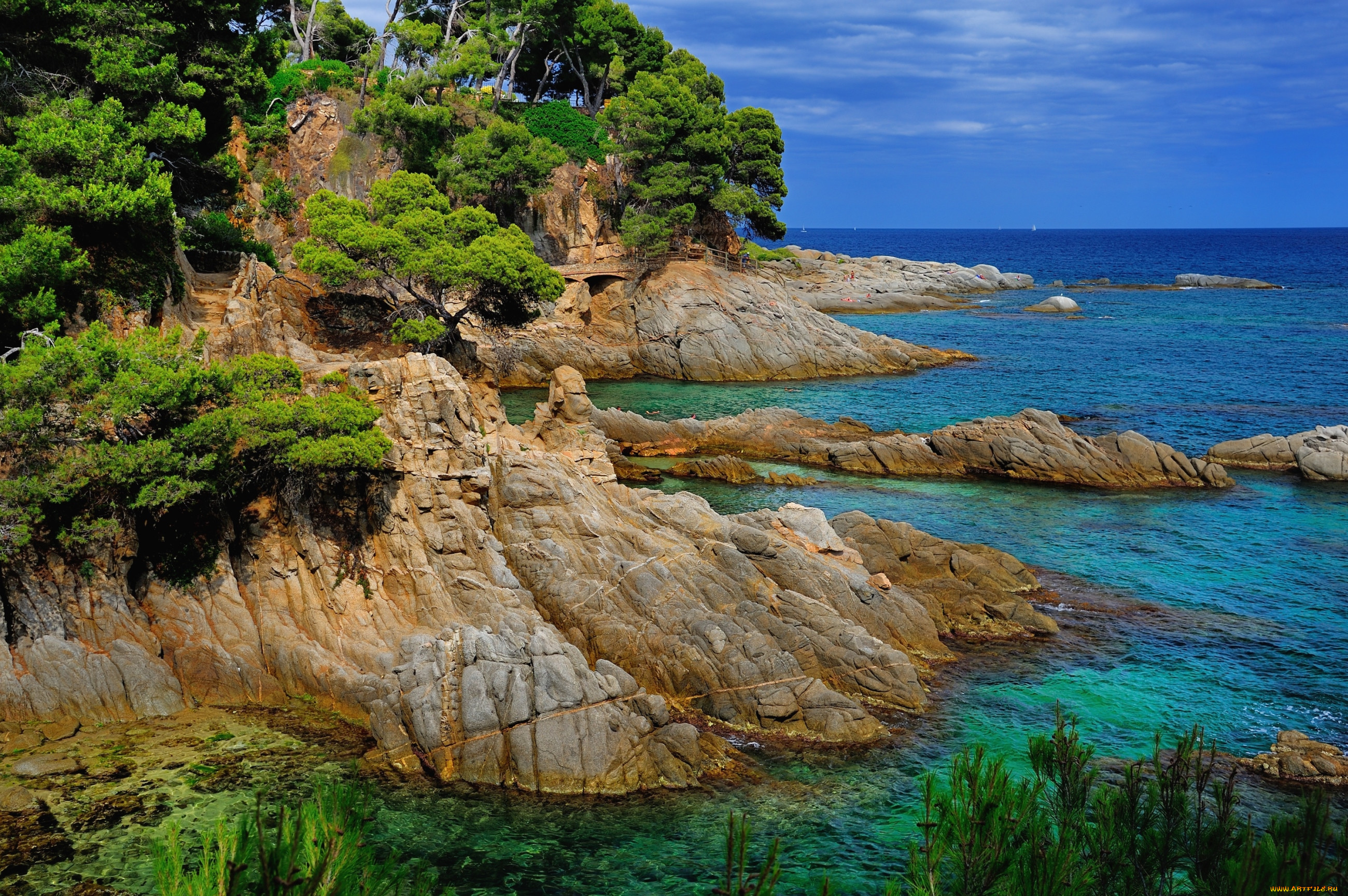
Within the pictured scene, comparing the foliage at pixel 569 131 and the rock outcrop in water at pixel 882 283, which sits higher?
the foliage at pixel 569 131

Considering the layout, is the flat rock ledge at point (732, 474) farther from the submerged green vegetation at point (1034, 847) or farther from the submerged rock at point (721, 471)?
the submerged green vegetation at point (1034, 847)

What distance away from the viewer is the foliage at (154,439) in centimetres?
1938

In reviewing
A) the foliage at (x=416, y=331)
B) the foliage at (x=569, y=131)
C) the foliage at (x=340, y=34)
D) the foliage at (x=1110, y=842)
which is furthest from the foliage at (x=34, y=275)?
the foliage at (x=340, y=34)

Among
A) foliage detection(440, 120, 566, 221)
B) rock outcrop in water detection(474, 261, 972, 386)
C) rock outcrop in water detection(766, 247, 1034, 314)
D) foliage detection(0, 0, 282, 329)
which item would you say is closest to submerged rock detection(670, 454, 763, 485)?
rock outcrop in water detection(474, 261, 972, 386)

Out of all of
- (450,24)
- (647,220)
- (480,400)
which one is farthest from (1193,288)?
(480,400)

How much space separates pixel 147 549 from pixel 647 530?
12.1 metres

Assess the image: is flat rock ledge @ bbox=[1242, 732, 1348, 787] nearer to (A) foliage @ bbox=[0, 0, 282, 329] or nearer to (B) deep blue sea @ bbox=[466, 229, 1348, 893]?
(B) deep blue sea @ bbox=[466, 229, 1348, 893]

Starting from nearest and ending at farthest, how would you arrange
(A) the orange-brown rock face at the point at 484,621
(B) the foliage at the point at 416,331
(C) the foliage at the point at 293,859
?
(C) the foliage at the point at 293,859 < (A) the orange-brown rock face at the point at 484,621 < (B) the foliage at the point at 416,331

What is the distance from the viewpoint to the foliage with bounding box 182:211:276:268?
3353 cm

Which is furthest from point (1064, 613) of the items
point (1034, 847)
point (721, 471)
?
point (1034, 847)

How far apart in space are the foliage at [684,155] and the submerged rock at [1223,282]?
258 ft

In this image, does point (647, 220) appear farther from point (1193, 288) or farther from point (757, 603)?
point (1193, 288)

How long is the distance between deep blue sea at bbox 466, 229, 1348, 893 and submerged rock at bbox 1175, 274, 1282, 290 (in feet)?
172

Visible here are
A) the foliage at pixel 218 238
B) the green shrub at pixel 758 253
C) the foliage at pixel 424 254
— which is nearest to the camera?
the foliage at pixel 218 238
